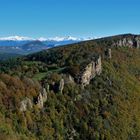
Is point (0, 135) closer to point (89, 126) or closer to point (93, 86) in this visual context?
point (89, 126)

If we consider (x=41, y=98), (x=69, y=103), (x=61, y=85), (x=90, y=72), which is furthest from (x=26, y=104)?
(x=90, y=72)

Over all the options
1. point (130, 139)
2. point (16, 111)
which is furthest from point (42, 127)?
point (130, 139)

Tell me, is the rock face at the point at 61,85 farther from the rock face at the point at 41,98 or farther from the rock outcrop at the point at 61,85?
the rock face at the point at 41,98

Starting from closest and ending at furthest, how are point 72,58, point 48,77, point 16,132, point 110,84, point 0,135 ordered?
point 0,135
point 16,132
point 48,77
point 110,84
point 72,58

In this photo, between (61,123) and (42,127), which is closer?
(42,127)

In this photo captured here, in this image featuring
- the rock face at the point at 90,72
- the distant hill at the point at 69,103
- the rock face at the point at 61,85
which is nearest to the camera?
the distant hill at the point at 69,103

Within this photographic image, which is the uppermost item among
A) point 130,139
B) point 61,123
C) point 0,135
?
point 0,135

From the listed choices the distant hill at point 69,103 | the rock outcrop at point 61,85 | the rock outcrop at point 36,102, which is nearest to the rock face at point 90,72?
the distant hill at point 69,103
